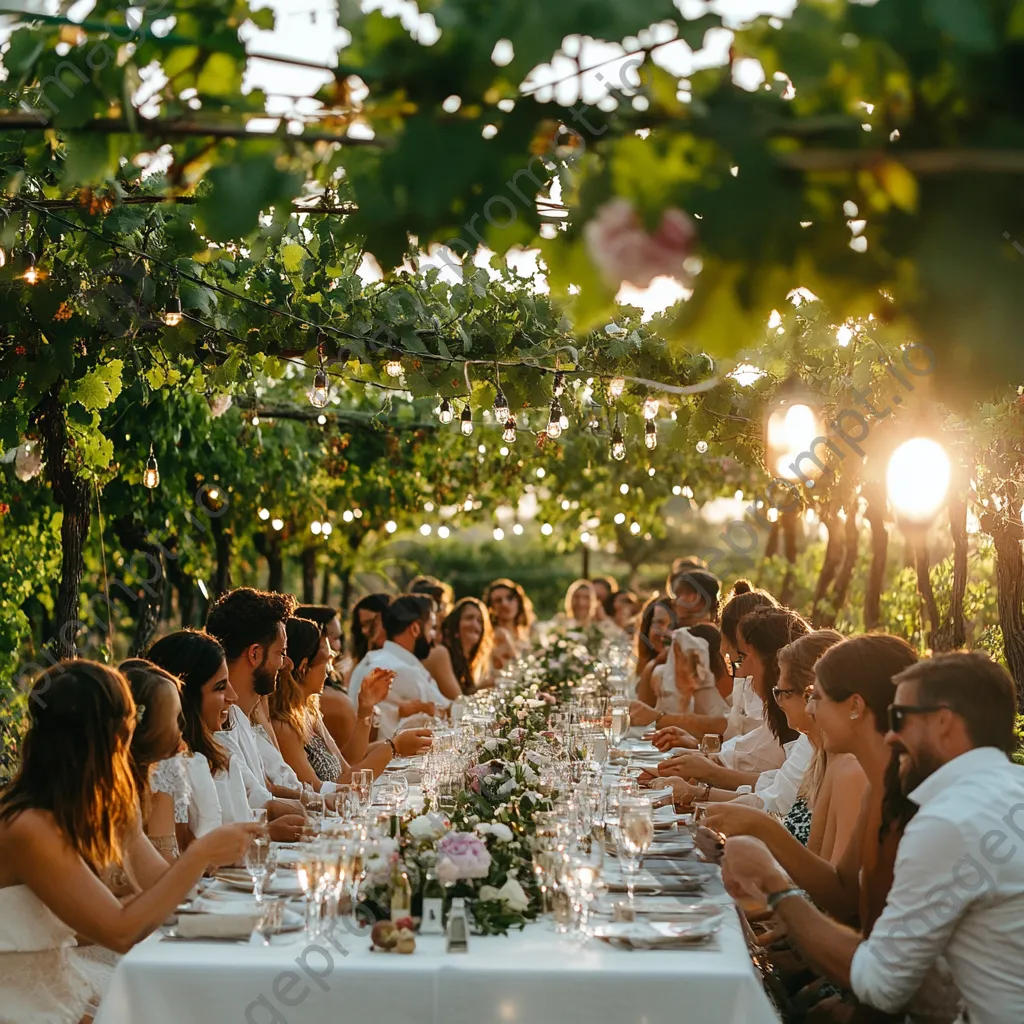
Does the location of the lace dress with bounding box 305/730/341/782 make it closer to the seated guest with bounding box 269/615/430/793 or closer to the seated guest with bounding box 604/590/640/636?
the seated guest with bounding box 269/615/430/793

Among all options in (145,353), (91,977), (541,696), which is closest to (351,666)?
(541,696)

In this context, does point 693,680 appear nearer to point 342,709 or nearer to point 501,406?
point 342,709

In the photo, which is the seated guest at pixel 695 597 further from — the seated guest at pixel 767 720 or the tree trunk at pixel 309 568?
the tree trunk at pixel 309 568

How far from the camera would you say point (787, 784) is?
13.4ft

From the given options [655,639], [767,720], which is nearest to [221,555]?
[655,639]

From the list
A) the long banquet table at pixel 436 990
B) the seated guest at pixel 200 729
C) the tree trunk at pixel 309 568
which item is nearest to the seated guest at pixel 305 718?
the seated guest at pixel 200 729

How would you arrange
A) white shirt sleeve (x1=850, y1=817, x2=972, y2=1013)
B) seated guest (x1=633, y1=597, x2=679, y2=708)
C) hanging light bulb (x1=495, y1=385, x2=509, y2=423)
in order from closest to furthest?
1. white shirt sleeve (x1=850, y1=817, x2=972, y2=1013)
2. hanging light bulb (x1=495, y1=385, x2=509, y2=423)
3. seated guest (x1=633, y1=597, x2=679, y2=708)

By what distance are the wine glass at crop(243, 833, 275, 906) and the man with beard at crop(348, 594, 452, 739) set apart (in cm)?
371

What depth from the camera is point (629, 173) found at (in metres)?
1.80

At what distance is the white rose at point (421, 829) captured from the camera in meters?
2.87

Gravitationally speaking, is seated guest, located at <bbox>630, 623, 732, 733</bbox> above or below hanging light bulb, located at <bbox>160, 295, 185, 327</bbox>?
below

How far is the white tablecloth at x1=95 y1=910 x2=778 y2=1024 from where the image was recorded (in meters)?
2.38

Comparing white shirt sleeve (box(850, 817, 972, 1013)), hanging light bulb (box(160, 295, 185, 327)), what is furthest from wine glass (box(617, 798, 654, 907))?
hanging light bulb (box(160, 295, 185, 327))

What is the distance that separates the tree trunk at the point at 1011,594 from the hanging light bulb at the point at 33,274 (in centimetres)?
350
